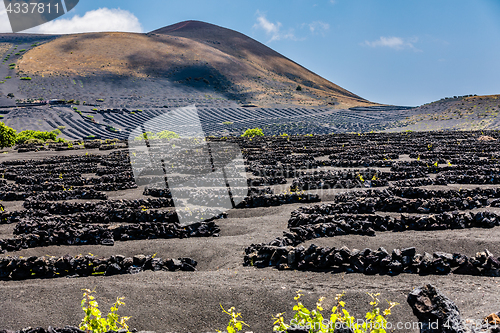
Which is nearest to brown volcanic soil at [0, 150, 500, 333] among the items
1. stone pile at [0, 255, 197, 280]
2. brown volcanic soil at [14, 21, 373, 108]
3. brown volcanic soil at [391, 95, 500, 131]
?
stone pile at [0, 255, 197, 280]

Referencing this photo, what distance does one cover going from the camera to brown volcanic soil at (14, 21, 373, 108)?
121188 mm

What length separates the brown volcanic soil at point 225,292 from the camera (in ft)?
19.5

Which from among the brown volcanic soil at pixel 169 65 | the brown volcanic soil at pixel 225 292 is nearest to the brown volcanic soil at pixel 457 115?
the brown volcanic soil at pixel 169 65

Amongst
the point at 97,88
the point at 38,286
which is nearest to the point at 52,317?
the point at 38,286

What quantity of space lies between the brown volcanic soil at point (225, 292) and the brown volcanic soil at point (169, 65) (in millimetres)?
107944

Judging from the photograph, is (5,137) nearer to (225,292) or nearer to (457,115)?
(225,292)

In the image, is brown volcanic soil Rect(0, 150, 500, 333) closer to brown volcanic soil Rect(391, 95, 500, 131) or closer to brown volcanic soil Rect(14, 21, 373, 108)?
brown volcanic soil Rect(391, 95, 500, 131)

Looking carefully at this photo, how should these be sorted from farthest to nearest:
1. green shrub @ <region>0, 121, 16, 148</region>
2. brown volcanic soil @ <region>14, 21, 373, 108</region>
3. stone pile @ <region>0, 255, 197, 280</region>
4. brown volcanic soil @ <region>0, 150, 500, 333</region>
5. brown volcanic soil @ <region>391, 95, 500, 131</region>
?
brown volcanic soil @ <region>14, 21, 373, 108</region> < brown volcanic soil @ <region>391, 95, 500, 131</region> < green shrub @ <region>0, 121, 16, 148</region> < stone pile @ <region>0, 255, 197, 280</region> < brown volcanic soil @ <region>0, 150, 500, 333</region>

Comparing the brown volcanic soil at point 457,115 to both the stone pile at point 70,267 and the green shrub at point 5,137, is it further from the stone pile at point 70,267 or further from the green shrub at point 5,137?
the green shrub at point 5,137

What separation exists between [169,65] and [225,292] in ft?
476

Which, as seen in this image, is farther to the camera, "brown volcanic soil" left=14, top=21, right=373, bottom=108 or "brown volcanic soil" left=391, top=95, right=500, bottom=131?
"brown volcanic soil" left=14, top=21, right=373, bottom=108

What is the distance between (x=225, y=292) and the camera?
21.9 ft

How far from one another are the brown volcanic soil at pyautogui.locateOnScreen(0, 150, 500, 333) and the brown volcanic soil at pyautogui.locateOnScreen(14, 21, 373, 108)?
108 m

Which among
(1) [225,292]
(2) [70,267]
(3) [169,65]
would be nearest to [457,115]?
(1) [225,292]
